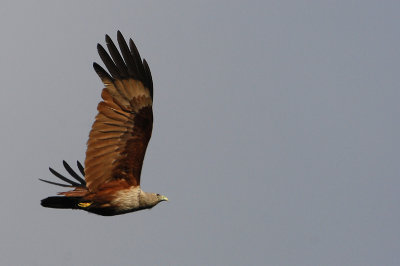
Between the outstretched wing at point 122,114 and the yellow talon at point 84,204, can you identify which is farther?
the yellow talon at point 84,204

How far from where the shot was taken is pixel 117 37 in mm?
14266

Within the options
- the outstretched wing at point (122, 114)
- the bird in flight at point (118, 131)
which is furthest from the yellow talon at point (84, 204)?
the outstretched wing at point (122, 114)

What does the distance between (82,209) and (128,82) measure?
265 cm

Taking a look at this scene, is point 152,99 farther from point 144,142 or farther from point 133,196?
point 133,196

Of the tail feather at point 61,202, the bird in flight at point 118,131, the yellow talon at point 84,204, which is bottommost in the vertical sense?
the yellow talon at point 84,204

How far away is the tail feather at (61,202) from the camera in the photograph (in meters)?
14.4

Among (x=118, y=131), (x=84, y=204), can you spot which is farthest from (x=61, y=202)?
(x=118, y=131)

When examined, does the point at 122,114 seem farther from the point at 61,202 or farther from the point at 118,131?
the point at 61,202

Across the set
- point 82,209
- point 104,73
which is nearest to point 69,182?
point 82,209

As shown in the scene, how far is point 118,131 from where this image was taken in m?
14.6

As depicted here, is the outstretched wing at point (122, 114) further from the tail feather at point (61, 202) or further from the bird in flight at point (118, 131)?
the tail feather at point (61, 202)

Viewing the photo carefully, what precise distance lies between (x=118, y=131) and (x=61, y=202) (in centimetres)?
174

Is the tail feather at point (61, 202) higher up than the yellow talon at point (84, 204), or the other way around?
the tail feather at point (61, 202)

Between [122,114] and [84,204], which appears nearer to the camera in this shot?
[122,114]
